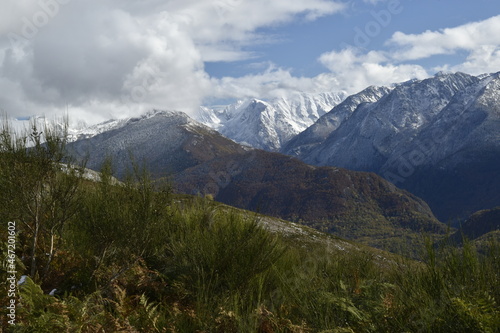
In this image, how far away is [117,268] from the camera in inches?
288

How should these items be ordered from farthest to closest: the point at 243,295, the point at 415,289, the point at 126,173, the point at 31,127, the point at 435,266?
1. the point at 126,173
2. the point at 31,127
3. the point at 243,295
4. the point at 435,266
5. the point at 415,289

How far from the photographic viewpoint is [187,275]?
254 inches

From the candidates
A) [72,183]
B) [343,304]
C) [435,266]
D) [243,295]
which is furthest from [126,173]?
[435,266]

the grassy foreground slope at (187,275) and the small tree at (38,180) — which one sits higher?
the small tree at (38,180)

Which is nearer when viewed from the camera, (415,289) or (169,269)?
(415,289)

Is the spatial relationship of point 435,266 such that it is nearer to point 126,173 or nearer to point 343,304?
point 343,304

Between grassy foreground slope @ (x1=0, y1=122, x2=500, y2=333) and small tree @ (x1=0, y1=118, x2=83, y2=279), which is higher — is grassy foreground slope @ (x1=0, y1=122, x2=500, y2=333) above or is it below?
below

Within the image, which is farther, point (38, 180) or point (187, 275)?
point (38, 180)

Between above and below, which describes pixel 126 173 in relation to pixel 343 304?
above

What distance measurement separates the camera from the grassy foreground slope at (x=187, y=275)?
4.07 meters

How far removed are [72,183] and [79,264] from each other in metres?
1.73

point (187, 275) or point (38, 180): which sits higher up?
point (38, 180)

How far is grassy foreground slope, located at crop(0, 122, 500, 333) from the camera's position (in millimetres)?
4066

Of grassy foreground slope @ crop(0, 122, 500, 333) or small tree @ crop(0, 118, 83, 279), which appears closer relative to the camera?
grassy foreground slope @ crop(0, 122, 500, 333)
